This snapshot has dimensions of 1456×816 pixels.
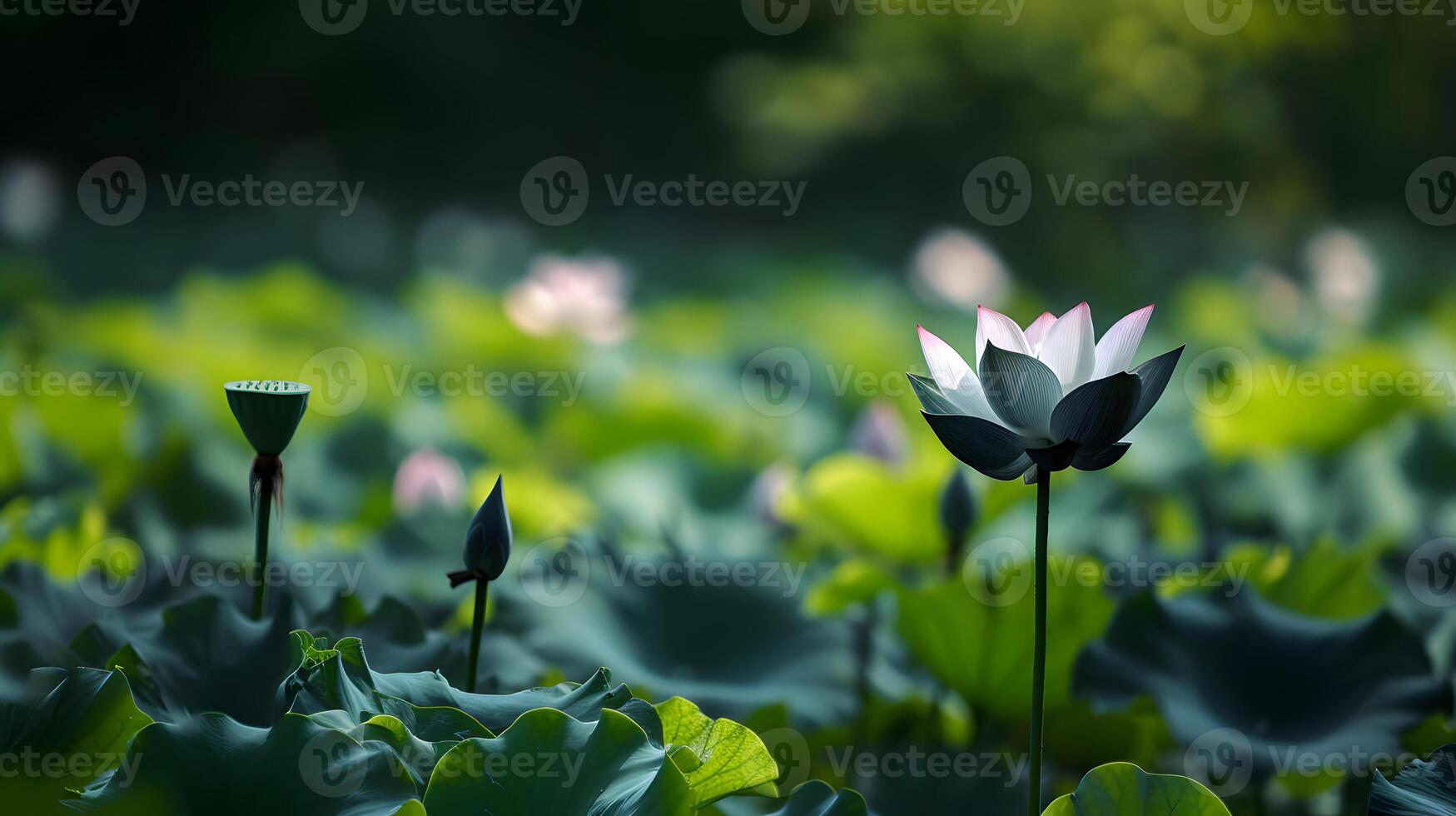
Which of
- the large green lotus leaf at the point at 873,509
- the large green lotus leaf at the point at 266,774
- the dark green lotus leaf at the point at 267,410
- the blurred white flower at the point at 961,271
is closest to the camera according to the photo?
the large green lotus leaf at the point at 266,774

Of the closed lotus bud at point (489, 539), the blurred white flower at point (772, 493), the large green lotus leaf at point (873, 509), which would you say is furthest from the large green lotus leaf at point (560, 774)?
the blurred white flower at point (772, 493)

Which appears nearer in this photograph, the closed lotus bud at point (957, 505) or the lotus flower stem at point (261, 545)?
the lotus flower stem at point (261, 545)

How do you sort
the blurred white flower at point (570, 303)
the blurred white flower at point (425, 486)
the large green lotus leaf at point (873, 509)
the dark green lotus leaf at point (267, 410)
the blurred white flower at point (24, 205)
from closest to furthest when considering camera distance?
the dark green lotus leaf at point (267, 410), the large green lotus leaf at point (873, 509), the blurred white flower at point (425, 486), the blurred white flower at point (570, 303), the blurred white flower at point (24, 205)

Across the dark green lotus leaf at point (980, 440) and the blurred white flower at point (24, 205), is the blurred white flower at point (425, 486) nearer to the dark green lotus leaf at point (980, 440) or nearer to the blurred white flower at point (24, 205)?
the dark green lotus leaf at point (980, 440)

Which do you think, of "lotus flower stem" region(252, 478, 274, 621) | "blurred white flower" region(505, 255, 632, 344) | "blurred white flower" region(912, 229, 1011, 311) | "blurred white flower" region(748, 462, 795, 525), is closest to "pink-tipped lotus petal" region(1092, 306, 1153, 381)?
"lotus flower stem" region(252, 478, 274, 621)

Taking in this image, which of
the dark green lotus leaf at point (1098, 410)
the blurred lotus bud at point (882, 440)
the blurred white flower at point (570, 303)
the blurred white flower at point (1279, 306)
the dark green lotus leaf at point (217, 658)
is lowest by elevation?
the dark green lotus leaf at point (217, 658)

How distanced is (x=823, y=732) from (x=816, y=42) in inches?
224

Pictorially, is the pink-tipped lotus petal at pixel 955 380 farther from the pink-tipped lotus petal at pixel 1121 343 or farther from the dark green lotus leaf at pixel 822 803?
the dark green lotus leaf at pixel 822 803

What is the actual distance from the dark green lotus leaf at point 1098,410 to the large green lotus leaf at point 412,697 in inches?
10.2

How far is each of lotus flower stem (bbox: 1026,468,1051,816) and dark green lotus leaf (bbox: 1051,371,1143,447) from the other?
0.08ft

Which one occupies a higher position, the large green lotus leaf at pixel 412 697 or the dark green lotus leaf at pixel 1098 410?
the dark green lotus leaf at pixel 1098 410

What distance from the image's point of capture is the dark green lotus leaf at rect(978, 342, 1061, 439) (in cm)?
57

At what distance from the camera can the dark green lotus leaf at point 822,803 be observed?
60 cm

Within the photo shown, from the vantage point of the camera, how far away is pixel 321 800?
21.1 inches
